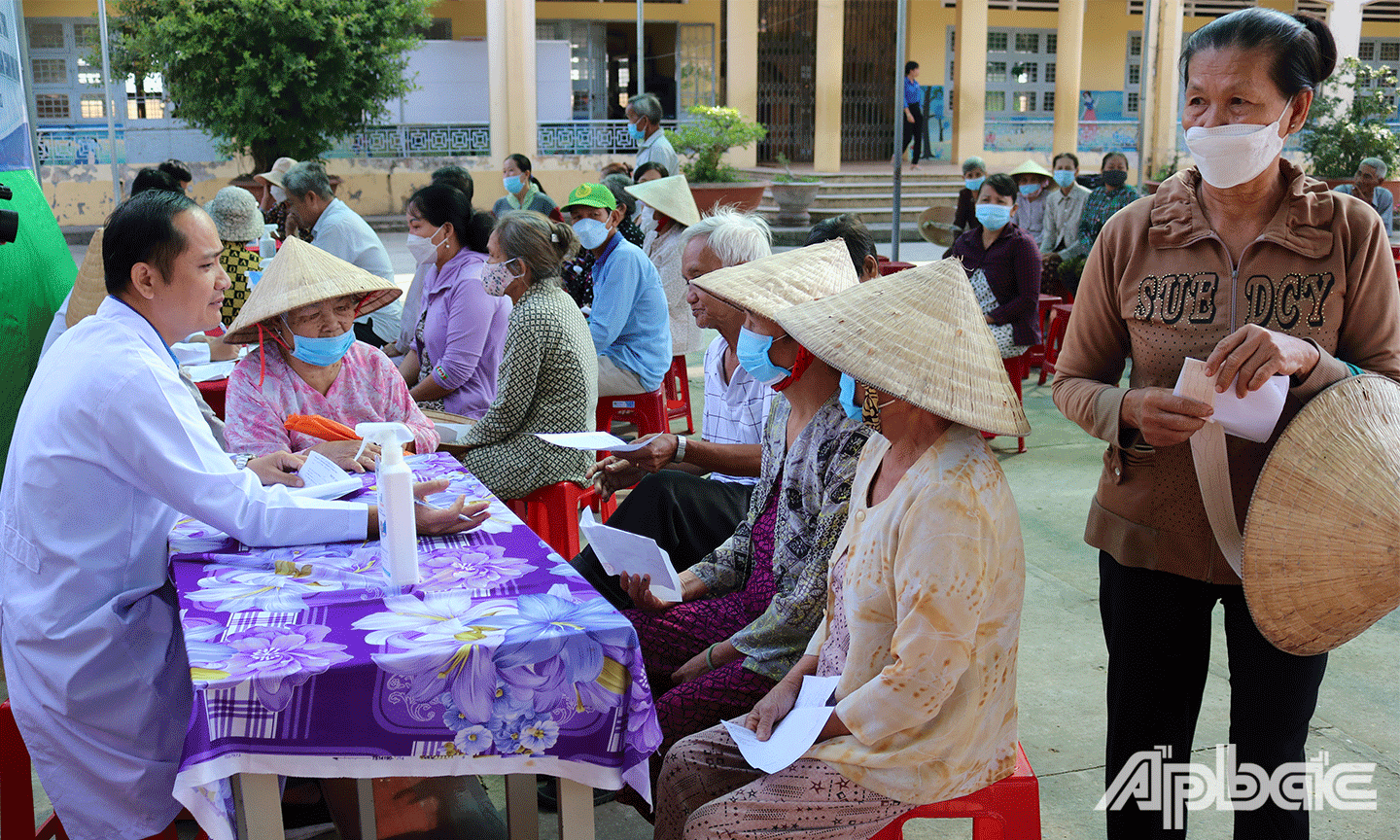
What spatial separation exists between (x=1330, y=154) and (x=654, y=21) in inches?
420

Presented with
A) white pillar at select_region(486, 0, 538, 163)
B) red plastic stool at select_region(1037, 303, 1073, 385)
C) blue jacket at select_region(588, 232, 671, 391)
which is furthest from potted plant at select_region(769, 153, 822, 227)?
blue jacket at select_region(588, 232, 671, 391)

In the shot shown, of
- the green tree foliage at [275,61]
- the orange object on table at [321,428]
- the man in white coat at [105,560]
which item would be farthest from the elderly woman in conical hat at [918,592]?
the green tree foliage at [275,61]

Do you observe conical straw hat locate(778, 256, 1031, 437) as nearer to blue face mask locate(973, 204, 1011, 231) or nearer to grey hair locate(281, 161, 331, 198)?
blue face mask locate(973, 204, 1011, 231)

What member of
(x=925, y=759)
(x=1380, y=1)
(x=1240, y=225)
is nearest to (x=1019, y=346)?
(x=1240, y=225)

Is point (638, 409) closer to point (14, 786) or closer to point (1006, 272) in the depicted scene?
point (1006, 272)

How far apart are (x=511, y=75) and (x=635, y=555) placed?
15.7 metres

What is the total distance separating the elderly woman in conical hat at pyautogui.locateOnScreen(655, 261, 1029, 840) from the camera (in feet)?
5.73

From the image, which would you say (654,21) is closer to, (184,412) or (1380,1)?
(1380,1)

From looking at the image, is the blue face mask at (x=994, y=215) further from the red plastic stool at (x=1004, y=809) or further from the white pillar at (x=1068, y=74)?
the white pillar at (x=1068, y=74)

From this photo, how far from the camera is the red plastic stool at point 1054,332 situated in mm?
7328

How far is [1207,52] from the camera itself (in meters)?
1.95

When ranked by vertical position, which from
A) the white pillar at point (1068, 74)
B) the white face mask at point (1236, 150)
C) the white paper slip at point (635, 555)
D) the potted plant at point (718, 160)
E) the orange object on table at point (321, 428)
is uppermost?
the white pillar at point (1068, 74)

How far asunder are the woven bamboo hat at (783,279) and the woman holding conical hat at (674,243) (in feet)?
11.1

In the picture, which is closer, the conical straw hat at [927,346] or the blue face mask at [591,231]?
the conical straw hat at [927,346]
